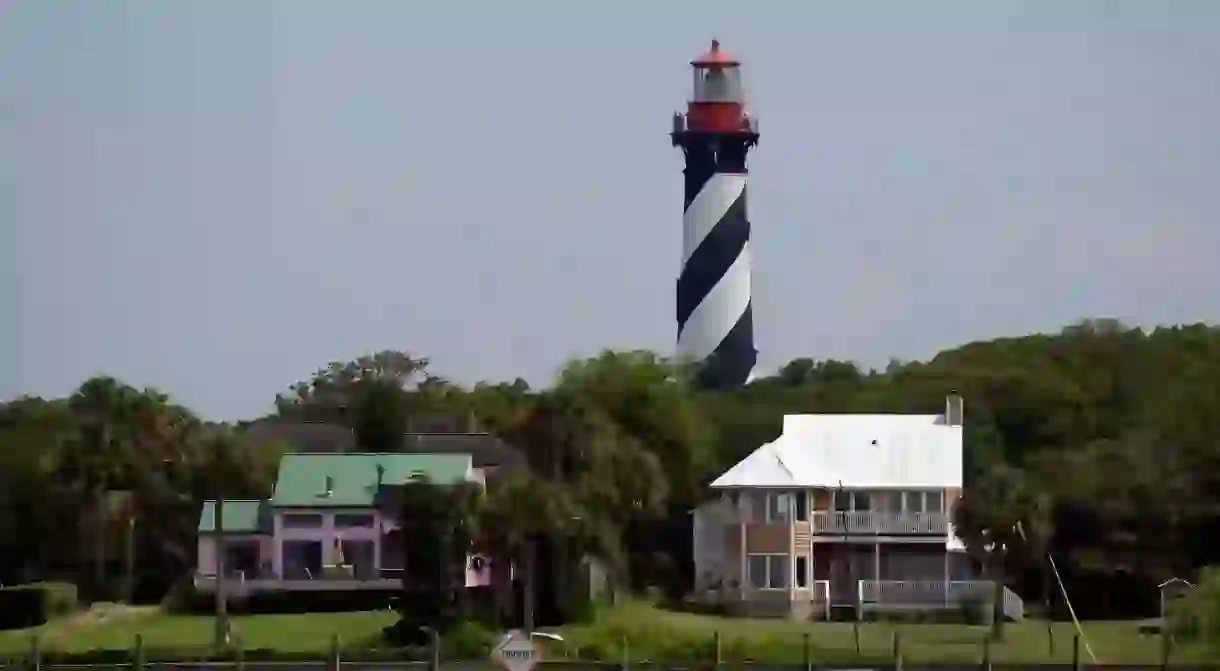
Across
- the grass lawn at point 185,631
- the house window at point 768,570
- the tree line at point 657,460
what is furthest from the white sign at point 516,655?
A: the house window at point 768,570

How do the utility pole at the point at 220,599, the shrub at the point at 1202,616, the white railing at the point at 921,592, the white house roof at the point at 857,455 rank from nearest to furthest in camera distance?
the shrub at the point at 1202,616
the utility pole at the point at 220,599
the white railing at the point at 921,592
the white house roof at the point at 857,455

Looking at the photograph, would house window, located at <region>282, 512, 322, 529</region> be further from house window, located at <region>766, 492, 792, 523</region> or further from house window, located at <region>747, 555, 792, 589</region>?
house window, located at <region>766, 492, 792, 523</region>

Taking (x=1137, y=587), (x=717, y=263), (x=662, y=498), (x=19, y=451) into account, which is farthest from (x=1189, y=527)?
(x=19, y=451)

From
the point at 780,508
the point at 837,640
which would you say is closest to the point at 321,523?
the point at 780,508

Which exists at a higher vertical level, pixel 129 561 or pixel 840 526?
pixel 840 526

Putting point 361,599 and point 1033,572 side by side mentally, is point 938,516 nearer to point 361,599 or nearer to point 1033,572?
point 1033,572

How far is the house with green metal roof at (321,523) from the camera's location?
78812 mm

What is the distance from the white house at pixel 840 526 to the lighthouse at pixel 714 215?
1884 centimetres

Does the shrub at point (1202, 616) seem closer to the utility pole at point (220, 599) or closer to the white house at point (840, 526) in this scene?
the utility pole at point (220, 599)

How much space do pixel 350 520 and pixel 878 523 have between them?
1481 centimetres

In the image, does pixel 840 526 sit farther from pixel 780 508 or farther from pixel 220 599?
pixel 220 599

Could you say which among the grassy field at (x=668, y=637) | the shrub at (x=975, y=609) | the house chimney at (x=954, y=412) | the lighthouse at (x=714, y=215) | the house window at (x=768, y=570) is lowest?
the grassy field at (x=668, y=637)

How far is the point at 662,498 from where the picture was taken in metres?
78.3

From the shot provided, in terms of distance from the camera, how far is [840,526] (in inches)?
3150
